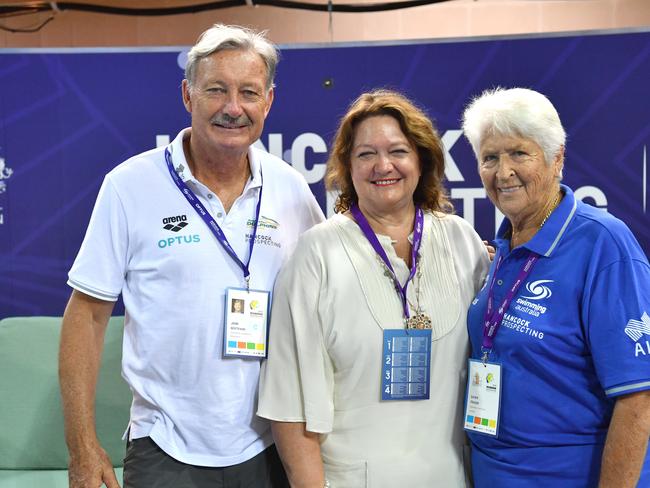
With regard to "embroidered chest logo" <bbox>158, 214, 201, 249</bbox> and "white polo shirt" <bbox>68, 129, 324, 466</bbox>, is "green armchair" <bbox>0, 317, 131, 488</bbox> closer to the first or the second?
"white polo shirt" <bbox>68, 129, 324, 466</bbox>

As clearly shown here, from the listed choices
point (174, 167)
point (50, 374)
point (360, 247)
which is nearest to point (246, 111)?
point (174, 167)

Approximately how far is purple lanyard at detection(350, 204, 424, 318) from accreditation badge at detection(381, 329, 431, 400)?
0.06 m

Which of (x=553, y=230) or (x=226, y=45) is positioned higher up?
(x=226, y=45)

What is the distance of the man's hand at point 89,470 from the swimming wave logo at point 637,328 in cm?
132

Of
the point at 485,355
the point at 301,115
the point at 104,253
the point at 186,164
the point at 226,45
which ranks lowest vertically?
the point at 485,355

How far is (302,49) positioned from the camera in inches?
127

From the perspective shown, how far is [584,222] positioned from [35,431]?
2.35m

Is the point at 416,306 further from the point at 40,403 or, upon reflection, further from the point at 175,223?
the point at 40,403

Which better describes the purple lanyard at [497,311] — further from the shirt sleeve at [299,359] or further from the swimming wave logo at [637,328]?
the shirt sleeve at [299,359]

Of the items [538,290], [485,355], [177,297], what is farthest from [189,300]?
[538,290]

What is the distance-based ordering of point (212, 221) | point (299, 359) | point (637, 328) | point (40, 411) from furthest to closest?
point (40, 411)
point (212, 221)
point (299, 359)
point (637, 328)

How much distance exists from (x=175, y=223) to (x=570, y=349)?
3.36ft

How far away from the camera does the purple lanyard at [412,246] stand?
1.86 meters

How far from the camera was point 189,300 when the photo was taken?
1875 millimetres
